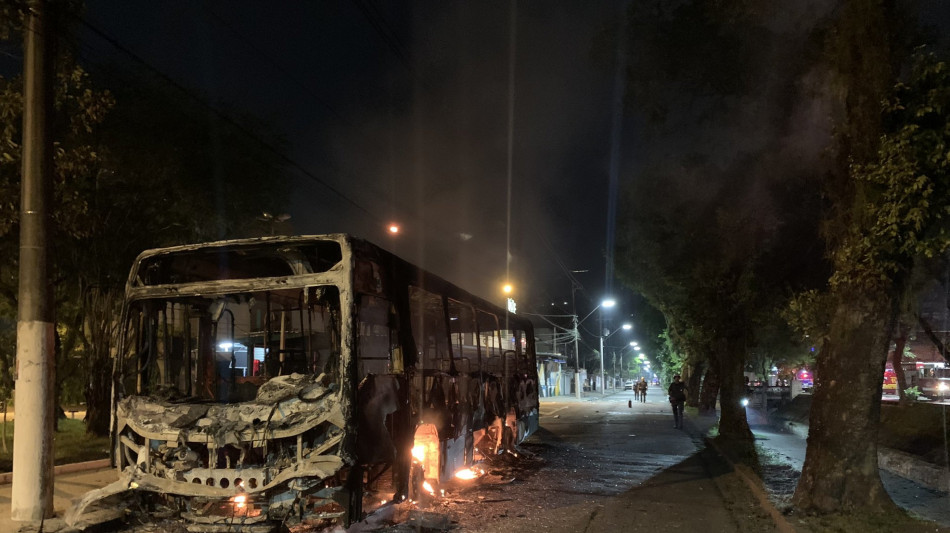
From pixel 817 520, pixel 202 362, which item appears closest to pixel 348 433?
pixel 202 362

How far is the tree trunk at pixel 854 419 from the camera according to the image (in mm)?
8188

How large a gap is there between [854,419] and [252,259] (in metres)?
7.37

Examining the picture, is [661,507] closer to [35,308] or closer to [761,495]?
[761,495]

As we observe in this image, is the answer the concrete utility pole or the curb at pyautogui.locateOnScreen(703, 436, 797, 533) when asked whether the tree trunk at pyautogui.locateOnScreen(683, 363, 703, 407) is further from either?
the concrete utility pole

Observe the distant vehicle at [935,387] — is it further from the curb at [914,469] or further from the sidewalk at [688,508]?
the sidewalk at [688,508]

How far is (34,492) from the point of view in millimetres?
7480

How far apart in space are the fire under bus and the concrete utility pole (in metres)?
0.85

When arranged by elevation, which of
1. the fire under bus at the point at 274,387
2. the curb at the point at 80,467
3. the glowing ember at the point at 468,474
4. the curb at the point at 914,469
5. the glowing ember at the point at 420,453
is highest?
the fire under bus at the point at 274,387

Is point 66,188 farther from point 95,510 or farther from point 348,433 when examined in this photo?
point 348,433

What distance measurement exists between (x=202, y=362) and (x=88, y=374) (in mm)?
10154

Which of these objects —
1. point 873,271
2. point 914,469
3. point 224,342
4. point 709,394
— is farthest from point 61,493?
point 709,394

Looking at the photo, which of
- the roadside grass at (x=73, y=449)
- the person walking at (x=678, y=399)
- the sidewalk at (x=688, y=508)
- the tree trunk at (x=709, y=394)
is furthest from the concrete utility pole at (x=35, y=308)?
the tree trunk at (x=709, y=394)

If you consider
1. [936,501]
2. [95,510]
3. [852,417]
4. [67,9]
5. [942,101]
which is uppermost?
[67,9]

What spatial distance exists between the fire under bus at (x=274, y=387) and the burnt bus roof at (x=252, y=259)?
0.02 metres
